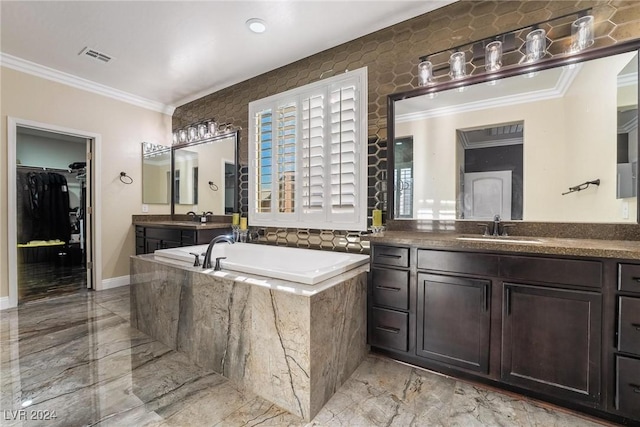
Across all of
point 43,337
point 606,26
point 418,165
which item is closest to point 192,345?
point 43,337

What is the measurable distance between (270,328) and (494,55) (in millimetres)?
2357

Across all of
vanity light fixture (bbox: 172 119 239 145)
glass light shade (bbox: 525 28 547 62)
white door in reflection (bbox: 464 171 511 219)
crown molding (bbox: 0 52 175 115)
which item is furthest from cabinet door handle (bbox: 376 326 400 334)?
crown molding (bbox: 0 52 175 115)

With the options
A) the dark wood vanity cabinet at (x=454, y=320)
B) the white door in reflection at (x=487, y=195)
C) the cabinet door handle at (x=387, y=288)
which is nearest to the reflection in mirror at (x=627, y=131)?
the white door in reflection at (x=487, y=195)

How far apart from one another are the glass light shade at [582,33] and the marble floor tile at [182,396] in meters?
2.15

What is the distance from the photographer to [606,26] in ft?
5.63

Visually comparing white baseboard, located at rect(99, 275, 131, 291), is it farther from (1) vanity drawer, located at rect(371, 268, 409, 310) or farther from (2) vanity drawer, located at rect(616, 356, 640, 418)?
(2) vanity drawer, located at rect(616, 356, 640, 418)

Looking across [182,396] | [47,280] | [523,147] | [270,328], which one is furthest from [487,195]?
[47,280]

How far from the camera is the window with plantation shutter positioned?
251 cm

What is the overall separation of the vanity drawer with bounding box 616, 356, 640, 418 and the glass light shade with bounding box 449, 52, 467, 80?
1.94m

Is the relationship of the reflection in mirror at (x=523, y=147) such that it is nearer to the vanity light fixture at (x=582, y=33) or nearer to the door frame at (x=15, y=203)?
the vanity light fixture at (x=582, y=33)

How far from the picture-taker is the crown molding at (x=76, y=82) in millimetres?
2984

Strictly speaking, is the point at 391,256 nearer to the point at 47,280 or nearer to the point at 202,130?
the point at 202,130

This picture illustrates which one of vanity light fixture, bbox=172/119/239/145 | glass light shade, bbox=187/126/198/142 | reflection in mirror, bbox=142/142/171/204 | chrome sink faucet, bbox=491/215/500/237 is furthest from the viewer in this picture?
reflection in mirror, bbox=142/142/171/204

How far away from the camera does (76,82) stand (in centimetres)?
343
